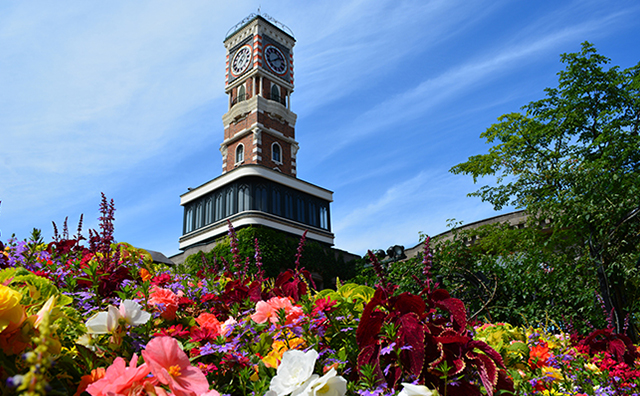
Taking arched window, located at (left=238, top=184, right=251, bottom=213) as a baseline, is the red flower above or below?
below

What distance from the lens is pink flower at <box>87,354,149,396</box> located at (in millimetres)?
1037

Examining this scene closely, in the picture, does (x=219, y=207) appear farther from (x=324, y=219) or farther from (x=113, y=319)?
(x=113, y=319)

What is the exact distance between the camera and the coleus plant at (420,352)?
145cm

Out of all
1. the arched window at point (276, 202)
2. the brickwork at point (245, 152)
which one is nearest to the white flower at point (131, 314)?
the arched window at point (276, 202)

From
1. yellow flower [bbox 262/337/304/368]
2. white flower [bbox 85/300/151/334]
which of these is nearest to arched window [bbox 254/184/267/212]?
yellow flower [bbox 262/337/304/368]

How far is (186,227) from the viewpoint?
26672 millimetres

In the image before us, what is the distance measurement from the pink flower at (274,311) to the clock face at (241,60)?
31.5 m

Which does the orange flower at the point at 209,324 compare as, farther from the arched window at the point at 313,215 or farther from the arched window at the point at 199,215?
the arched window at the point at 199,215

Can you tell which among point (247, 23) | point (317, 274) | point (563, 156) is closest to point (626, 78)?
point (563, 156)

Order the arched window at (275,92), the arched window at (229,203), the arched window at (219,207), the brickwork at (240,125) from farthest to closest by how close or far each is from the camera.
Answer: the arched window at (275,92) < the brickwork at (240,125) < the arched window at (219,207) < the arched window at (229,203)

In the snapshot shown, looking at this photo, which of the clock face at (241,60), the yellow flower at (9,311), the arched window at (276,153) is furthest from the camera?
the clock face at (241,60)

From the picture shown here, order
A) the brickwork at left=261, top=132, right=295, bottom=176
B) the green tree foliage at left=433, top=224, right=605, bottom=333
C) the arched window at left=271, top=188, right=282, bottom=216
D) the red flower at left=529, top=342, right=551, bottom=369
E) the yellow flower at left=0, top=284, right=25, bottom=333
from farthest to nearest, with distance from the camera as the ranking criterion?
the brickwork at left=261, top=132, right=295, bottom=176 < the arched window at left=271, top=188, right=282, bottom=216 < the green tree foliage at left=433, top=224, right=605, bottom=333 < the red flower at left=529, top=342, right=551, bottom=369 < the yellow flower at left=0, top=284, right=25, bottom=333

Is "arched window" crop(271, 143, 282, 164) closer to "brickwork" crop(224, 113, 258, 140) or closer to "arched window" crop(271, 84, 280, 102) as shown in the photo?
"brickwork" crop(224, 113, 258, 140)

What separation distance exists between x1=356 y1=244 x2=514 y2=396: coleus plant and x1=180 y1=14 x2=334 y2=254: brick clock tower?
19106mm
